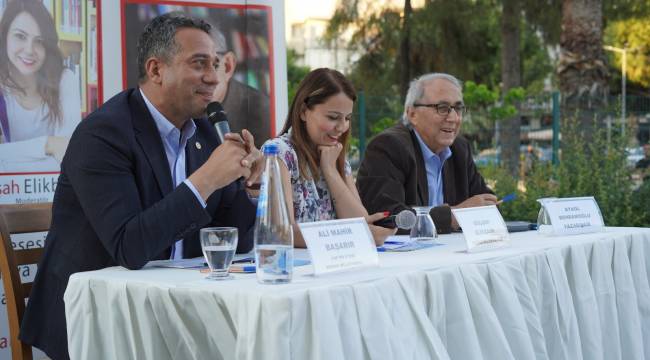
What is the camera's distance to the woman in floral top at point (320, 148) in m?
3.05

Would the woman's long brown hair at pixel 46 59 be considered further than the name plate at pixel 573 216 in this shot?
Yes

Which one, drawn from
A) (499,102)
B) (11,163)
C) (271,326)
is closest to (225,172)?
(271,326)

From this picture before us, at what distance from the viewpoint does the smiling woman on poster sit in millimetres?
3309

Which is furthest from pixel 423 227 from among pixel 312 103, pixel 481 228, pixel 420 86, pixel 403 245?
pixel 420 86

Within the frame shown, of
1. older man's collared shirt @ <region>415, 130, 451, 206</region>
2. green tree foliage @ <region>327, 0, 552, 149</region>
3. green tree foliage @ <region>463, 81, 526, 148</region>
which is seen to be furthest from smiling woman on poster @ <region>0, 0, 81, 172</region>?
green tree foliage @ <region>327, 0, 552, 149</region>

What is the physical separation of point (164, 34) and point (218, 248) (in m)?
0.90

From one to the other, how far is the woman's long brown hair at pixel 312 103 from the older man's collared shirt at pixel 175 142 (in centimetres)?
59

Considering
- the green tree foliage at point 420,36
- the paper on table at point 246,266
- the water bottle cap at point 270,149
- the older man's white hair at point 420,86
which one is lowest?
the paper on table at point 246,266

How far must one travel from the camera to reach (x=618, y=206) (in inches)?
230

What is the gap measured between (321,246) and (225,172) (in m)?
0.44

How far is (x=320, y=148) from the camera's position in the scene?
3.11m

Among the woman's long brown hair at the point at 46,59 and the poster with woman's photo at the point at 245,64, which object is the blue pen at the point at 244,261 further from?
the poster with woman's photo at the point at 245,64

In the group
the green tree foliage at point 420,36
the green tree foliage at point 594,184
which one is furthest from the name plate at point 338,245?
the green tree foliage at point 420,36

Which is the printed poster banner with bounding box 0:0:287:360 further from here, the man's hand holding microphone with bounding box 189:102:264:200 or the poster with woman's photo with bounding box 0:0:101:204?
the man's hand holding microphone with bounding box 189:102:264:200
